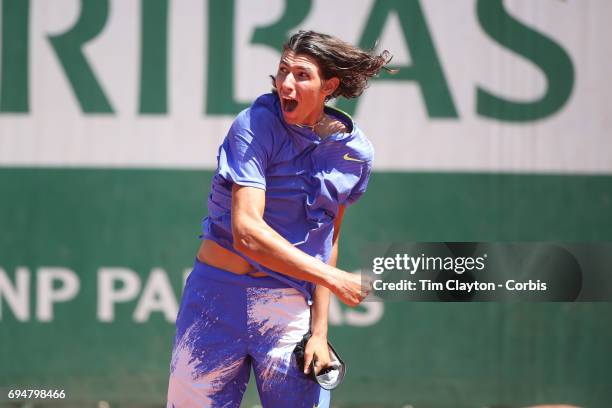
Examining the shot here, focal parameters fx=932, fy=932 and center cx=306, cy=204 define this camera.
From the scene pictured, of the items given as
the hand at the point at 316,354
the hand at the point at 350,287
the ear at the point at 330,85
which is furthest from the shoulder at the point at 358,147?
the hand at the point at 316,354

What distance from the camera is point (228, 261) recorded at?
7.94 ft

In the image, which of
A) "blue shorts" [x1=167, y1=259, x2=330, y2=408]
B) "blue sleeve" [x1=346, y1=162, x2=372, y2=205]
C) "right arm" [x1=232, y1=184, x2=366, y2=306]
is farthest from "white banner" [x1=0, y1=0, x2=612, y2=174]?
"right arm" [x1=232, y1=184, x2=366, y2=306]

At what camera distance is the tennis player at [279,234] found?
232 centimetres

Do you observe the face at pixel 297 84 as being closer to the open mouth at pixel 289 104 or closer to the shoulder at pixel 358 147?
the open mouth at pixel 289 104

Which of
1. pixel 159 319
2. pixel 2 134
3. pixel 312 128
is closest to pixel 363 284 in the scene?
pixel 312 128

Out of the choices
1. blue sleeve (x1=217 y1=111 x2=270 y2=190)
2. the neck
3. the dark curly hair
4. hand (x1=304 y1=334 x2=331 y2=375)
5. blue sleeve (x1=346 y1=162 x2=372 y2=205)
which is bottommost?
hand (x1=304 y1=334 x2=331 y2=375)

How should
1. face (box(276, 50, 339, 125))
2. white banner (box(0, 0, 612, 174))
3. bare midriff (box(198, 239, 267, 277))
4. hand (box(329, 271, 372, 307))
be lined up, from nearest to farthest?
hand (box(329, 271, 372, 307)), face (box(276, 50, 339, 125)), bare midriff (box(198, 239, 267, 277)), white banner (box(0, 0, 612, 174))

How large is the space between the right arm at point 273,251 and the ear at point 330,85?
1.13ft

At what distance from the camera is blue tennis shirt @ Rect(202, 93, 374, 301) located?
2.28 m

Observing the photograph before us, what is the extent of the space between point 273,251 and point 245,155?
243mm

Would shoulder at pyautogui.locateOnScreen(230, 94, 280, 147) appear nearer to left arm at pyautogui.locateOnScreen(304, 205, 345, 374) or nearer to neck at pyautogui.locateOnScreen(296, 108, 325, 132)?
neck at pyautogui.locateOnScreen(296, 108, 325, 132)

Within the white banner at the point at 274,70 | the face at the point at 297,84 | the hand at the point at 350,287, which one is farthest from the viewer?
the white banner at the point at 274,70

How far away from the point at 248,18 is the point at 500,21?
1186 millimetres

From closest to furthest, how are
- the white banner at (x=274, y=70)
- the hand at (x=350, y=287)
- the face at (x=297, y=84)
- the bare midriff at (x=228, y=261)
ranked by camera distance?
the hand at (x=350, y=287) < the face at (x=297, y=84) < the bare midriff at (x=228, y=261) < the white banner at (x=274, y=70)
